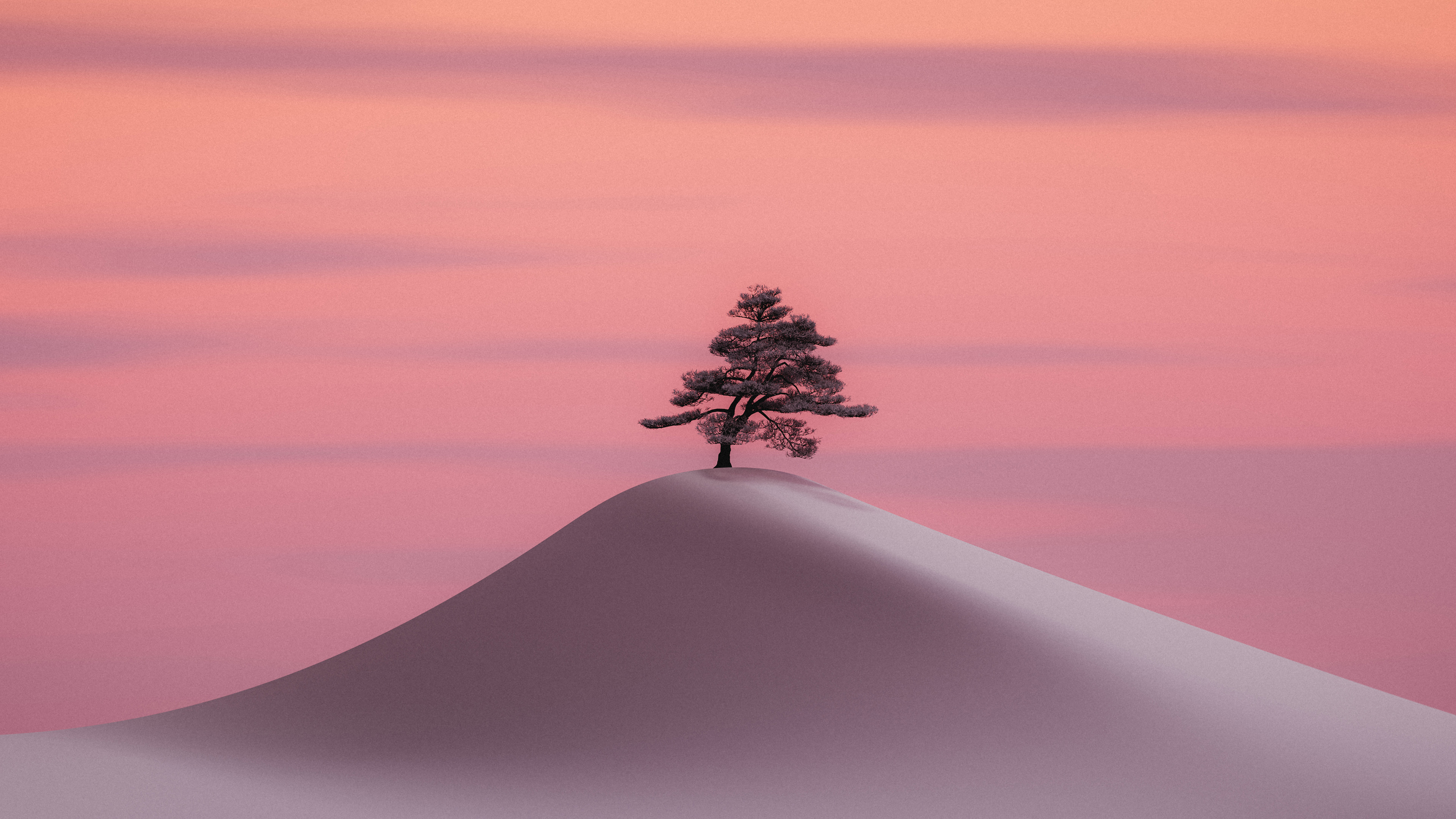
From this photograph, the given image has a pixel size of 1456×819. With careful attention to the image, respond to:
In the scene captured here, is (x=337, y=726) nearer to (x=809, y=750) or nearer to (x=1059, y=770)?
(x=809, y=750)

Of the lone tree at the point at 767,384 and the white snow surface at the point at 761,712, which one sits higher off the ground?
the lone tree at the point at 767,384

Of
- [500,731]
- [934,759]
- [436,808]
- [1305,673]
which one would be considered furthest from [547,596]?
[1305,673]

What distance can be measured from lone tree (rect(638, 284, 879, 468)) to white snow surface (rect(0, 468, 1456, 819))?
1.33m

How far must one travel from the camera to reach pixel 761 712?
93.1ft

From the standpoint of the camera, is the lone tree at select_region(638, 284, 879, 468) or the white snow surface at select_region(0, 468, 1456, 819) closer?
the white snow surface at select_region(0, 468, 1456, 819)

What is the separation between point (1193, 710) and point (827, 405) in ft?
32.9

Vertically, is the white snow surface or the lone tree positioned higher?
the lone tree

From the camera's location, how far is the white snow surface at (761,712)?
26.5 m

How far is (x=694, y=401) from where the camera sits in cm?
3450

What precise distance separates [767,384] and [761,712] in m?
8.49

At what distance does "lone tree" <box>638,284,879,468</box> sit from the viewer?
3419cm

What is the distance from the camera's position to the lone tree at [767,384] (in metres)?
34.2

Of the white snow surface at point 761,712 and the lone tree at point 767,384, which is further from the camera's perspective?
the lone tree at point 767,384

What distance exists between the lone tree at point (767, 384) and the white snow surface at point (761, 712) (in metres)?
1.33
